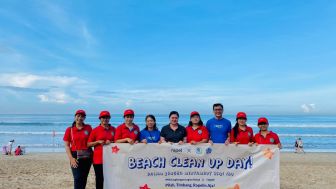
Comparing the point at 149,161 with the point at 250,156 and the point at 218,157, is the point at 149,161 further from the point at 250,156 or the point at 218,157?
the point at 250,156

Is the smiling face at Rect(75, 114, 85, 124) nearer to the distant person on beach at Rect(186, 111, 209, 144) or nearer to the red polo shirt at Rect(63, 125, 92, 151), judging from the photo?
the red polo shirt at Rect(63, 125, 92, 151)

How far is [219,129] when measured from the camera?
19.7 feet

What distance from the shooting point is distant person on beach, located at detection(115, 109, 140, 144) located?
5.73 m

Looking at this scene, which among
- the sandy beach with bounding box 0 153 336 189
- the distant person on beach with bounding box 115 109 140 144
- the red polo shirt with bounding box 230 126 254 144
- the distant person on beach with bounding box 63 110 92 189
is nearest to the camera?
the distant person on beach with bounding box 63 110 92 189

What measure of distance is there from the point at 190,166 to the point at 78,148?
6.78ft

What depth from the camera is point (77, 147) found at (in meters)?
5.59

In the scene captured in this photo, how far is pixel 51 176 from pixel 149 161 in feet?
18.9

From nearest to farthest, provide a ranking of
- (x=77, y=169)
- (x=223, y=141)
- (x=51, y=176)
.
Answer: (x=77, y=169) → (x=223, y=141) → (x=51, y=176)

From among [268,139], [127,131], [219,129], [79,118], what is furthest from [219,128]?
[79,118]

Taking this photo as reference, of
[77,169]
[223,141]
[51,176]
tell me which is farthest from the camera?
[51,176]

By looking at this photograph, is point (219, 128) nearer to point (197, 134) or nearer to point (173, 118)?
point (197, 134)

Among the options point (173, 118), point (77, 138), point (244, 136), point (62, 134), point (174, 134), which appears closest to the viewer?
point (77, 138)

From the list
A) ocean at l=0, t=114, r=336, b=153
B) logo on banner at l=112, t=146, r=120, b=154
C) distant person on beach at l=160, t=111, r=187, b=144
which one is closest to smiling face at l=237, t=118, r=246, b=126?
distant person on beach at l=160, t=111, r=187, b=144

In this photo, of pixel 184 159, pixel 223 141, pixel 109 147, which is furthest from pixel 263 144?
pixel 109 147
